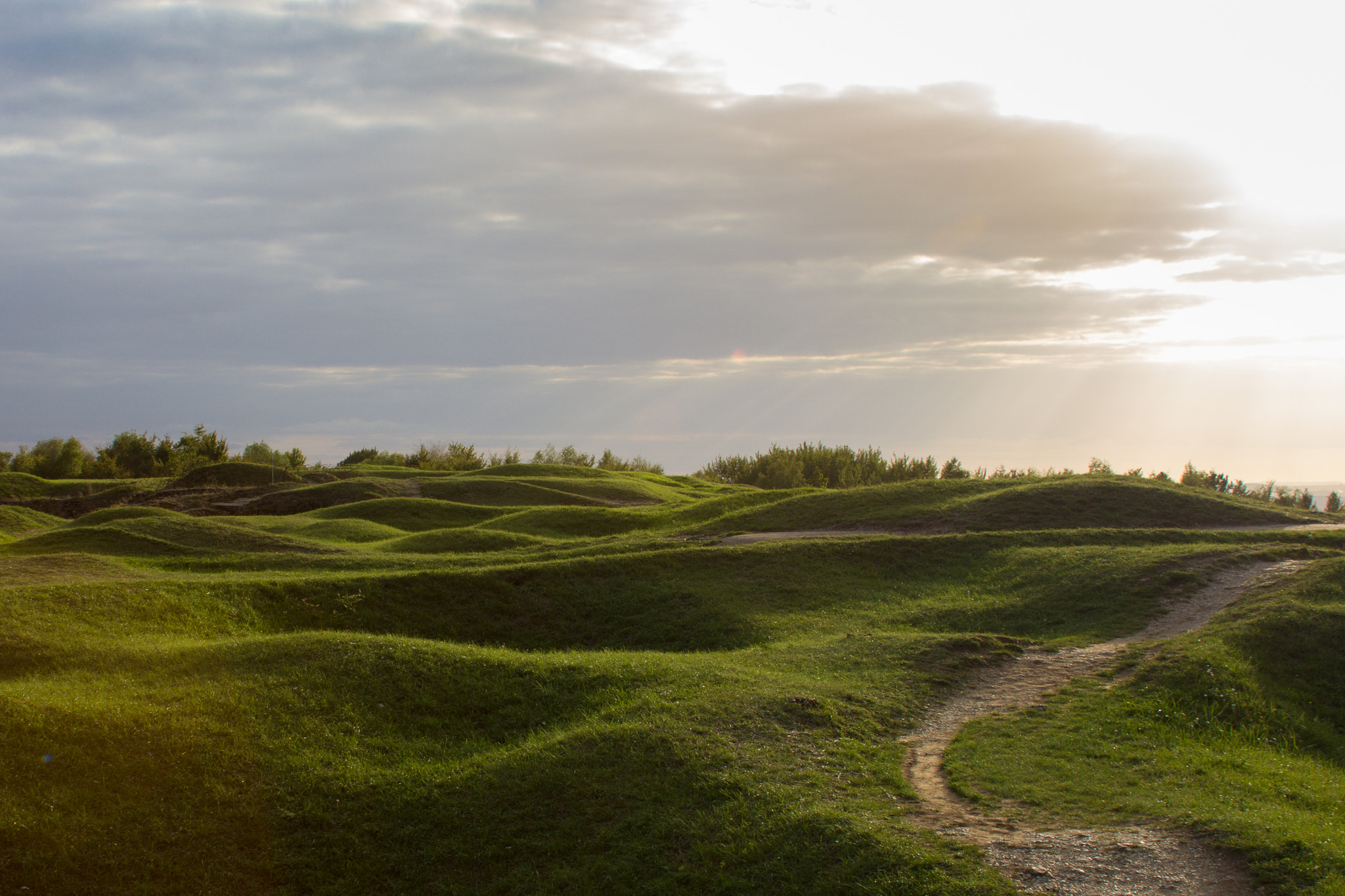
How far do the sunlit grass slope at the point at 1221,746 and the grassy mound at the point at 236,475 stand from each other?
36.8 metres

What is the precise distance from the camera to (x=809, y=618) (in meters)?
14.4

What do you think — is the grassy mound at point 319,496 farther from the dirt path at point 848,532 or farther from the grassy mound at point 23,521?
the dirt path at point 848,532

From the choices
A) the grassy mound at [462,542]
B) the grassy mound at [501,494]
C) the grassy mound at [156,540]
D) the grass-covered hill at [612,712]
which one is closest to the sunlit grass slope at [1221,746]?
the grass-covered hill at [612,712]

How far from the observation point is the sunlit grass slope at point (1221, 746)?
21.3 ft

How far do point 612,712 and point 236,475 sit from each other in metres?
37.6

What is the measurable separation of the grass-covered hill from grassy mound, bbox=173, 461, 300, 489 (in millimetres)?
21831

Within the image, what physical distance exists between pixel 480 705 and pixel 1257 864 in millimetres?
7589

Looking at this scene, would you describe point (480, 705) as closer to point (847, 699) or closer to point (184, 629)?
point (847, 699)

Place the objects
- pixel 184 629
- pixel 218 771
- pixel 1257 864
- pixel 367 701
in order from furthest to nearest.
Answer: pixel 184 629 → pixel 367 701 → pixel 218 771 → pixel 1257 864

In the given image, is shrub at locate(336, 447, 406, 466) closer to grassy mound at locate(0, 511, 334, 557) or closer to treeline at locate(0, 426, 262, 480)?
treeline at locate(0, 426, 262, 480)

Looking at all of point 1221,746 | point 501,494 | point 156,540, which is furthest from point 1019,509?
point 156,540

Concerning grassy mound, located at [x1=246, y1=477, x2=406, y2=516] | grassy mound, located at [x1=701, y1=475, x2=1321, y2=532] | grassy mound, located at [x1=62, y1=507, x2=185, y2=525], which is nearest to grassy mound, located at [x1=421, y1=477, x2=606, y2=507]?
grassy mound, located at [x1=246, y1=477, x2=406, y2=516]

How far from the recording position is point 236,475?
133 feet

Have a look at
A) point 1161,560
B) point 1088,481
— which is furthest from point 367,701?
point 1088,481
